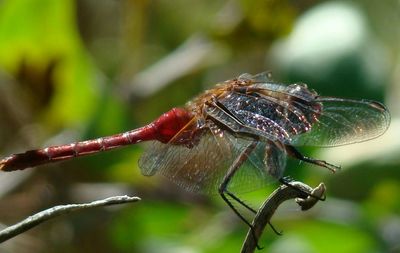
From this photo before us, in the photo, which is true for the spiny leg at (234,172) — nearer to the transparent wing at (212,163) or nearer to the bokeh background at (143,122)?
the transparent wing at (212,163)

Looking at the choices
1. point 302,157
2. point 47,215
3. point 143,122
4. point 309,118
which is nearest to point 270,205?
point 47,215

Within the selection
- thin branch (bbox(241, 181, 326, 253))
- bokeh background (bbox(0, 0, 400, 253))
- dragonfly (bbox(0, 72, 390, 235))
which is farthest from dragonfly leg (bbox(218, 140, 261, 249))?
bokeh background (bbox(0, 0, 400, 253))

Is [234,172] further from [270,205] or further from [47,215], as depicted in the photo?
[47,215]

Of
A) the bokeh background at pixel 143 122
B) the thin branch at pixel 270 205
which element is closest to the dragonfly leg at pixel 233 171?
the thin branch at pixel 270 205

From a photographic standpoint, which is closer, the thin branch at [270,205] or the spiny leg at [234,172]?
the thin branch at [270,205]

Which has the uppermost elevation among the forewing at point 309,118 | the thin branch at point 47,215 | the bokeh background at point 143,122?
the thin branch at point 47,215

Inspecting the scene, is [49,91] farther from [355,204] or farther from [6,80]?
[355,204]
